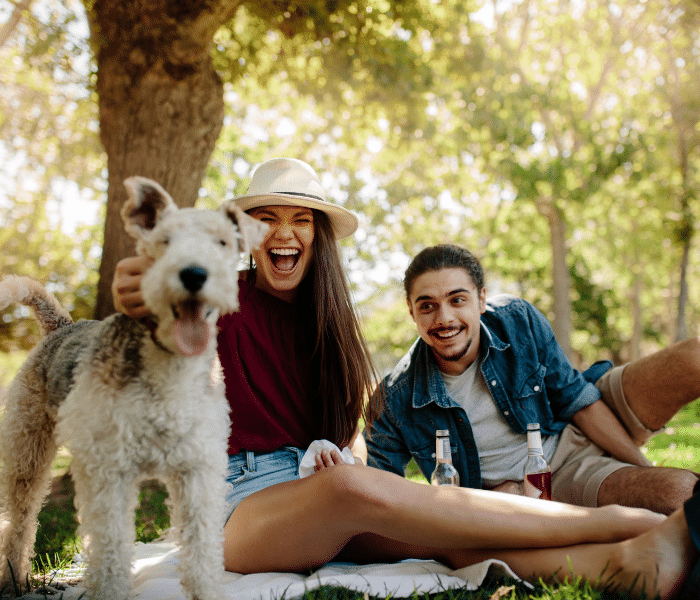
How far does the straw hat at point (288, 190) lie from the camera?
3.21 meters

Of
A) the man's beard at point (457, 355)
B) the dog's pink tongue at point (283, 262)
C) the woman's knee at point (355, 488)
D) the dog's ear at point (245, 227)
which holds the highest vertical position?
the dog's pink tongue at point (283, 262)

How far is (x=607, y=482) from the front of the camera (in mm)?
3031

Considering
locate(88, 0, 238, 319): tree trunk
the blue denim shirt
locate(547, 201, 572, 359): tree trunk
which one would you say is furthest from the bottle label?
locate(547, 201, 572, 359): tree trunk

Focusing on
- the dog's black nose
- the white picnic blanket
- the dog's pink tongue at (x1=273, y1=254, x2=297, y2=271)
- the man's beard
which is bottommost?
the white picnic blanket

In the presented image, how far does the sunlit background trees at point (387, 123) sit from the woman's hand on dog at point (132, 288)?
2.13m

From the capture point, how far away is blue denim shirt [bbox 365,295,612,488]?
338cm

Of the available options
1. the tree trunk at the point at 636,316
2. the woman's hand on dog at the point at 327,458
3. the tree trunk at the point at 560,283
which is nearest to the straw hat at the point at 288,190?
the woman's hand on dog at the point at 327,458

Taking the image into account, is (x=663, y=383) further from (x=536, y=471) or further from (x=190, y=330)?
(x=190, y=330)

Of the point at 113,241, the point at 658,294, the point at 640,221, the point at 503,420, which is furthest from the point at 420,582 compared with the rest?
the point at 658,294

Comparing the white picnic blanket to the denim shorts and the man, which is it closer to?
the denim shorts

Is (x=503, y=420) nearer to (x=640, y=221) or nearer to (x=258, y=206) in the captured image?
(x=258, y=206)

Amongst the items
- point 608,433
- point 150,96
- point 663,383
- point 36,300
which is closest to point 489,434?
point 608,433

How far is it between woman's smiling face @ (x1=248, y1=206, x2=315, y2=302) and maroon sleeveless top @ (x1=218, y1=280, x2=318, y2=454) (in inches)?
→ 7.7

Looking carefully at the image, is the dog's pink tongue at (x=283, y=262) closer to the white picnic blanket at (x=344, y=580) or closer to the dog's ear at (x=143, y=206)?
the dog's ear at (x=143, y=206)
